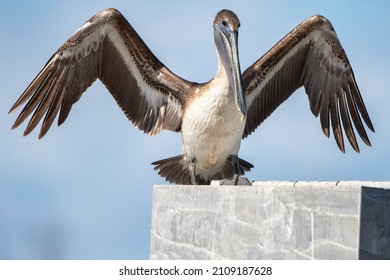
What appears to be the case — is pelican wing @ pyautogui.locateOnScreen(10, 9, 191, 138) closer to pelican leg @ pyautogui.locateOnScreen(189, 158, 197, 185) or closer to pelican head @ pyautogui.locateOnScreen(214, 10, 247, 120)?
pelican leg @ pyautogui.locateOnScreen(189, 158, 197, 185)

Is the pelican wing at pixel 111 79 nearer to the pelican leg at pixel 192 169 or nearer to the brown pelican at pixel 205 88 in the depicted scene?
the brown pelican at pixel 205 88

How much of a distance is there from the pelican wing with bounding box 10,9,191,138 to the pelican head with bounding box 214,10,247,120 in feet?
2.71

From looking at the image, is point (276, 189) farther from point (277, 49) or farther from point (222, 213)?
point (277, 49)

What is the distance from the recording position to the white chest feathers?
7520mm

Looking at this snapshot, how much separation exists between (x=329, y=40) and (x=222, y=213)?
389 centimetres

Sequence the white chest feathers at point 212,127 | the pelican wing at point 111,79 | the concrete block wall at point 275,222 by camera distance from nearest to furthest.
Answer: the concrete block wall at point 275,222 → the white chest feathers at point 212,127 → the pelican wing at point 111,79

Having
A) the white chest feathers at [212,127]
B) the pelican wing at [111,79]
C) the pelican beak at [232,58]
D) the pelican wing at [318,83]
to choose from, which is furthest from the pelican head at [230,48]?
the pelican wing at [318,83]

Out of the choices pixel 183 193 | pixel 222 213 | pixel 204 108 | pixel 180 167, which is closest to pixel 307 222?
pixel 222 213

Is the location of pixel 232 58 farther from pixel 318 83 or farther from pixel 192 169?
pixel 318 83

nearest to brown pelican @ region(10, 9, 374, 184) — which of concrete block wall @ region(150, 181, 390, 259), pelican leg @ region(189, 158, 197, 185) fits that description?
pelican leg @ region(189, 158, 197, 185)

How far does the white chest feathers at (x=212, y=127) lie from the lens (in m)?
7.52

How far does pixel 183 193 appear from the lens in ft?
20.6

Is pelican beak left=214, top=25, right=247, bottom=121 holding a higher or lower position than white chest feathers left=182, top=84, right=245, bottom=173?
higher

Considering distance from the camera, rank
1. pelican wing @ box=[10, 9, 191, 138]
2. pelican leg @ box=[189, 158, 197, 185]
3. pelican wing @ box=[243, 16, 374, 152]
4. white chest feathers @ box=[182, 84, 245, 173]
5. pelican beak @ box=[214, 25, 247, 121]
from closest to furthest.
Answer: pelican beak @ box=[214, 25, 247, 121] → white chest feathers @ box=[182, 84, 245, 173] → pelican leg @ box=[189, 158, 197, 185] → pelican wing @ box=[10, 9, 191, 138] → pelican wing @ box=[243, 16, 374, 152]
